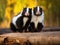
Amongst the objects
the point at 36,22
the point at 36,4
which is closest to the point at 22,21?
the point at 36,22

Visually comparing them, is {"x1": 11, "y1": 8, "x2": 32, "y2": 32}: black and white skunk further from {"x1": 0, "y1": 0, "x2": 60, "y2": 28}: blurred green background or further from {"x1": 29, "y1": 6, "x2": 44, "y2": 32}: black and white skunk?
{"x1": 0, "y1": 0, "x2": 60, "y2": 28}: blurred green background

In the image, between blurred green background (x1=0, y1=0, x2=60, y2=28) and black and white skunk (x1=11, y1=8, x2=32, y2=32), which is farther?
blurred green background (x1=0, y1=0, x2=60, y2=28)

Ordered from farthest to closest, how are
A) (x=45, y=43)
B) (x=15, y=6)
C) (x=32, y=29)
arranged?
1. (x=15, y=6)
2. (x=32, y=29)
3. (x=45, y=43)

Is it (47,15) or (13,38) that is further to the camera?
(47,15)

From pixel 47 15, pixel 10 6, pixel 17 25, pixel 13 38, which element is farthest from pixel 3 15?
pixel 13 38

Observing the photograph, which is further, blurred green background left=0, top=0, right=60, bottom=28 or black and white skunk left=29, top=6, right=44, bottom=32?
blurred green background left=0, top=0, right=60, bottom=28

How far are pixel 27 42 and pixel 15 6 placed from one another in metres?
7.02

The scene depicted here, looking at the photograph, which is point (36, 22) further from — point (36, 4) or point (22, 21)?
point (36, 4)

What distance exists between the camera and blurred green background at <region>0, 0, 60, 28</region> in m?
9.08

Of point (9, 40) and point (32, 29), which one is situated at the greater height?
point (9, 40)

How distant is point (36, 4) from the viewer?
29.7 feet

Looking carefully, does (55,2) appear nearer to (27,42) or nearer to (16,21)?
(16,21)

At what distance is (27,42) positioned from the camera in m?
2.11

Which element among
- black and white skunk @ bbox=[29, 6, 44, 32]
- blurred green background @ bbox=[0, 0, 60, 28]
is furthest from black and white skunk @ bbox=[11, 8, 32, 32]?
blurred green background @ bbox=[0, 0, 60, 28]
